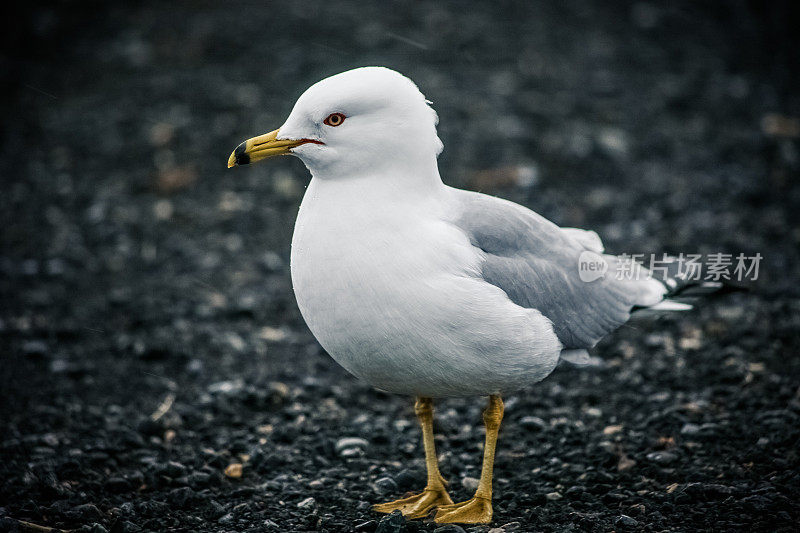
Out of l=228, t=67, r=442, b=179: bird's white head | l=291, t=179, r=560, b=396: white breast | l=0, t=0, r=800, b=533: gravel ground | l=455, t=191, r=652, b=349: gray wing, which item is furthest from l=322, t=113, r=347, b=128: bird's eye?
l=0, t=0, r=800, b=533: gravel ground

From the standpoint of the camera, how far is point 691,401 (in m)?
5.79

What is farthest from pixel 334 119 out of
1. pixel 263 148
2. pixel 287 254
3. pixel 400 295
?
pixel 287 254

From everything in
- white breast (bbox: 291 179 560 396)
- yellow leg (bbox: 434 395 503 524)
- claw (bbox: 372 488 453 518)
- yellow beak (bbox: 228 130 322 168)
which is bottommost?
claw (bbox: 372 488 453 518)

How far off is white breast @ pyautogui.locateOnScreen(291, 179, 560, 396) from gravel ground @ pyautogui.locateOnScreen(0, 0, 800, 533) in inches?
35.2

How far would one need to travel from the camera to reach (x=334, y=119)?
405 centimetres

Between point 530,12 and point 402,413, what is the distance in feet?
26.1

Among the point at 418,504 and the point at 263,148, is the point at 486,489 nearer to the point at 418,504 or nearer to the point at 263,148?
the point at 418,504

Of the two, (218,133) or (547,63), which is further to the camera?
(547,63)

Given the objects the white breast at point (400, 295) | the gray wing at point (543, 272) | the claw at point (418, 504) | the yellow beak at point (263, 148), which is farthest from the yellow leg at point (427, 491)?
the yellow beak at point (263, 148)

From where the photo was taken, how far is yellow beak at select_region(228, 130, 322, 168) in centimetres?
409

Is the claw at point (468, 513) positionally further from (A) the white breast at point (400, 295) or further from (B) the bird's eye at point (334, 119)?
(B) the bird's eye at point (334, 119)

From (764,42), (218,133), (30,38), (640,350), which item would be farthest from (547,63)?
A: (30,38)

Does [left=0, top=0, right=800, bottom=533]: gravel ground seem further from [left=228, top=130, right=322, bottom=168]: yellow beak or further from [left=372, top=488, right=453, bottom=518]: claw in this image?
[left=228, top=130, right=322, bottom=168]: yellow beak

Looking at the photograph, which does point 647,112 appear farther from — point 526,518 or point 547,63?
point 526,518
